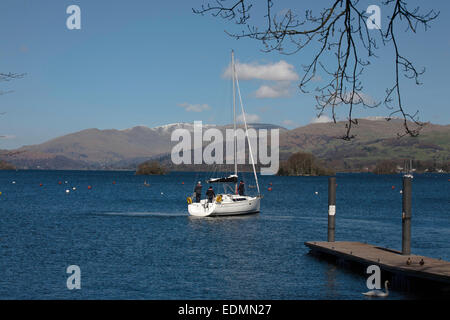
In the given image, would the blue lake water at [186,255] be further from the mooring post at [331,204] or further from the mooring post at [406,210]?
the mooring post at [406,210]

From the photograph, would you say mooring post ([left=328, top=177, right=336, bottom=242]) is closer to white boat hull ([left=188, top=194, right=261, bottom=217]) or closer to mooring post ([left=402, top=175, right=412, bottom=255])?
mooring post ([left=402, top=175, right=412, bottom=255])

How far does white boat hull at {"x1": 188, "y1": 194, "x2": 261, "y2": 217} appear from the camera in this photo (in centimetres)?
5675

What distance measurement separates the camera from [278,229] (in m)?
49.1

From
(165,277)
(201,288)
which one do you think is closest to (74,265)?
(165,277)

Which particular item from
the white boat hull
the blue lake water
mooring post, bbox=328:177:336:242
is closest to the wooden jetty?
mooring post, bbox=328:177:336:242

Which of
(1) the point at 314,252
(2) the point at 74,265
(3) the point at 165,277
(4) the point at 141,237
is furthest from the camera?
(4) the point at 141,237

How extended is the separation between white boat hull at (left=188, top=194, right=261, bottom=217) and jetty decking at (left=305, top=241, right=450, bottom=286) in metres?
24.1

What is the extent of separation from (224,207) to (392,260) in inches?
1282

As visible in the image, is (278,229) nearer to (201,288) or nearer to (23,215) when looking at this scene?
(201,288)

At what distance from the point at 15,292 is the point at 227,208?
116 ft

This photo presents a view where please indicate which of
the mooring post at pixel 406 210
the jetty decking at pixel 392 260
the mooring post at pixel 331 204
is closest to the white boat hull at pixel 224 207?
the jetty decking at pixel 392 260

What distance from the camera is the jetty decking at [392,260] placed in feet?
71.6

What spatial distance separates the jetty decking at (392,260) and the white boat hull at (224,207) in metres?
24.1
